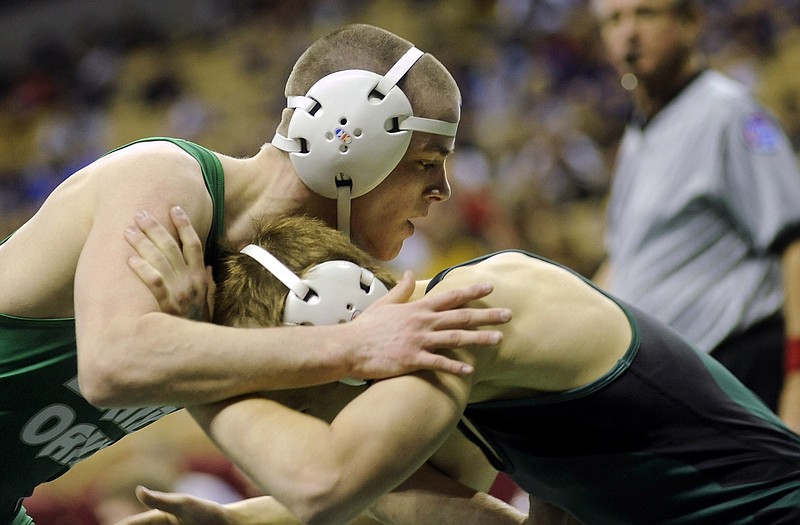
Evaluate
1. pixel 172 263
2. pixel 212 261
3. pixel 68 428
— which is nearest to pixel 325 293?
pixel 172 263

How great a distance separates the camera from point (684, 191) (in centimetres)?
450

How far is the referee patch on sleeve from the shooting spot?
Result: 4.39 metres

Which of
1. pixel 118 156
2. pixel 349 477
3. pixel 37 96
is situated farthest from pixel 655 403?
pixel 37 96

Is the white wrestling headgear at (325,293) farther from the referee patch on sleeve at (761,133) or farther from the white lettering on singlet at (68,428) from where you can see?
the referee patch on sleeve at (761,133)

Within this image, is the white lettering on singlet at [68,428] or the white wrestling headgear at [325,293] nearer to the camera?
the white wrestling headgear at [325,293]

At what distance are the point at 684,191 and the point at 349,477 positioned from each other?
2877 millimetres

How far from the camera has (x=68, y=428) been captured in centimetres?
276

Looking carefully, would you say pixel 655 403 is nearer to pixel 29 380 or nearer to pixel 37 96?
pixel 29 380

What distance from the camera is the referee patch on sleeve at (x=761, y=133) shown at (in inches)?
173

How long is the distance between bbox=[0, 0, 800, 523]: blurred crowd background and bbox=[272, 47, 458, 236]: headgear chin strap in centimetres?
359

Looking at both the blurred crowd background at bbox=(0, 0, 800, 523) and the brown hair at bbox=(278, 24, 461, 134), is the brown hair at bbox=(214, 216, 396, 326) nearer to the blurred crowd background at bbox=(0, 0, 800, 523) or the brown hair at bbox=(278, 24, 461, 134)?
the brown hair at bbox=(278, 24, 461, 134)

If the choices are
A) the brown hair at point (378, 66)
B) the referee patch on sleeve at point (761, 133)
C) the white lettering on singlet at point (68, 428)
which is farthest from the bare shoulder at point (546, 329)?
the referee patch on sleeve at point (761, 133)

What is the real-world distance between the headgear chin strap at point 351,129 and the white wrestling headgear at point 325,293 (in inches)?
19.2

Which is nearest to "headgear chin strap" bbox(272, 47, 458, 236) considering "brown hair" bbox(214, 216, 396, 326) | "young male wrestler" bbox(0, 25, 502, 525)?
"young male wrestler" bbox(0, 25, 502, 525)
